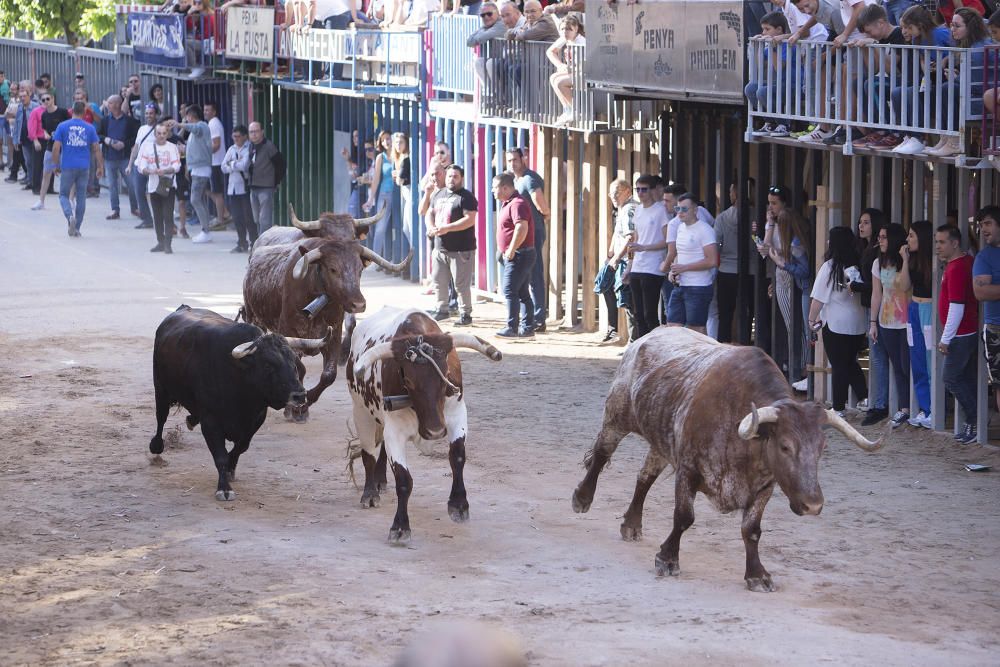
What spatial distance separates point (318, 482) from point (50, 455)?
7.55ft

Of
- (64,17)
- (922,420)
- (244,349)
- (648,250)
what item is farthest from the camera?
(64,17)

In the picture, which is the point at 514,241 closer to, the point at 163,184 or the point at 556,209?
the point at 556,209

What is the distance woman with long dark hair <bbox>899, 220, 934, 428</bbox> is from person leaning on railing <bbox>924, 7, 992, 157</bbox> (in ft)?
3.48

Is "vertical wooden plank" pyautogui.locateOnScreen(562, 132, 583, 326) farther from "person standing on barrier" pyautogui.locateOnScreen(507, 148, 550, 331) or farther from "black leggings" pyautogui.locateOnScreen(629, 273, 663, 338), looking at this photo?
"black leggings" pyautogui.locateOnScreen(629, 273, 663, 338)

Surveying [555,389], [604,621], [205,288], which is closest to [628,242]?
[555,389]

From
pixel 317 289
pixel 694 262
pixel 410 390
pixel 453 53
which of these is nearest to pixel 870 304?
pixel 694 262

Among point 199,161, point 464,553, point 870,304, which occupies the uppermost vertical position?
point 199,161

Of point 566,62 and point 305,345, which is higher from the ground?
point 566,62

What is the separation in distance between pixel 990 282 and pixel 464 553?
4.62 m

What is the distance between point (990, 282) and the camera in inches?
457

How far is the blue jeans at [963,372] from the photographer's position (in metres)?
12.0

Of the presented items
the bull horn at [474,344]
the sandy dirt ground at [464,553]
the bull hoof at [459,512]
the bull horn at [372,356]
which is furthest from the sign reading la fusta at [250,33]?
the bull hoof at [459,512]

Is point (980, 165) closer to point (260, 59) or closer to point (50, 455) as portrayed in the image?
point (50, 455)

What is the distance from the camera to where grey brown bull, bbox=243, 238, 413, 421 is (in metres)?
13.2
